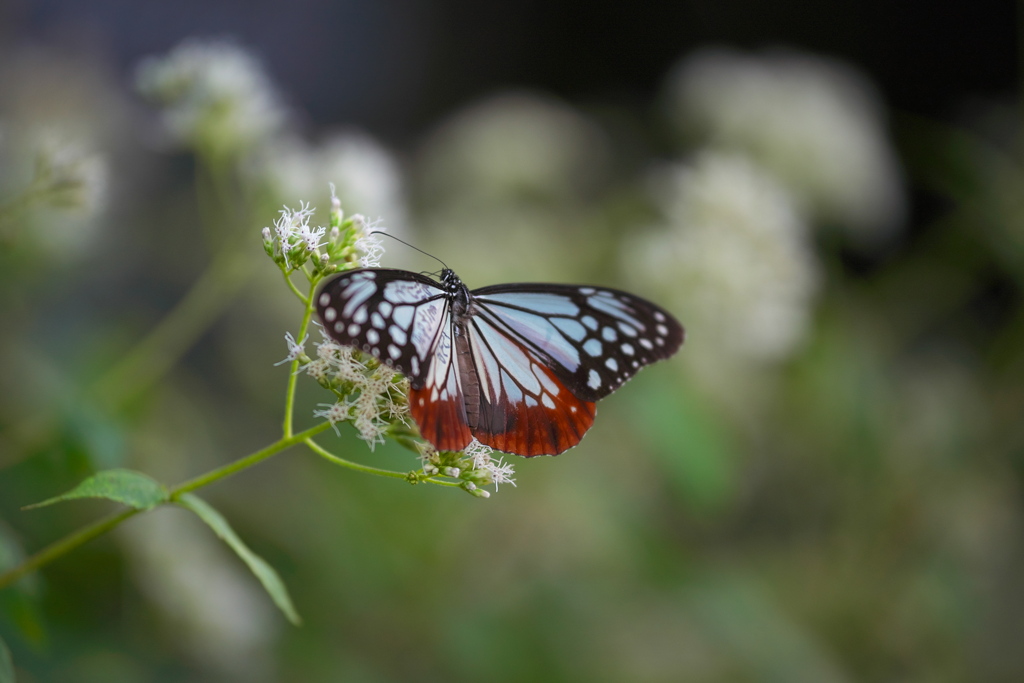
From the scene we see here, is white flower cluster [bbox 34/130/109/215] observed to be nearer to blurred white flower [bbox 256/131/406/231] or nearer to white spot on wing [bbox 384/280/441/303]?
blurred white flower [bbox 256/131/406/231]

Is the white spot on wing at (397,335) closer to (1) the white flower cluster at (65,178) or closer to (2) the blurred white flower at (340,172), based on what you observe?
(1) the white flower cluster at (65,178)

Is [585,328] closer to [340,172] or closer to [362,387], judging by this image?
[362,387]

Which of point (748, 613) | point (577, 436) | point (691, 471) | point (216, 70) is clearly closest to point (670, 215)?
point (691, 471)

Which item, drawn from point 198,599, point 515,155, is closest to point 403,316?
point 198,599

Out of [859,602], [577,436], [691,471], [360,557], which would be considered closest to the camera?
[577,436]

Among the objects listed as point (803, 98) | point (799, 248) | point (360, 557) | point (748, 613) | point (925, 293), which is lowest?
point (360, 557)

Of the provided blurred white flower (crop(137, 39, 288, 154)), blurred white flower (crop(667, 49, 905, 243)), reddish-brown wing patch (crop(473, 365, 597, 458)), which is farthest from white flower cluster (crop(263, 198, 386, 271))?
blurred white flower (crop(667, 49, 905, 243))

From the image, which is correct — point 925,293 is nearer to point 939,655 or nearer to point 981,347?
point 981,347
